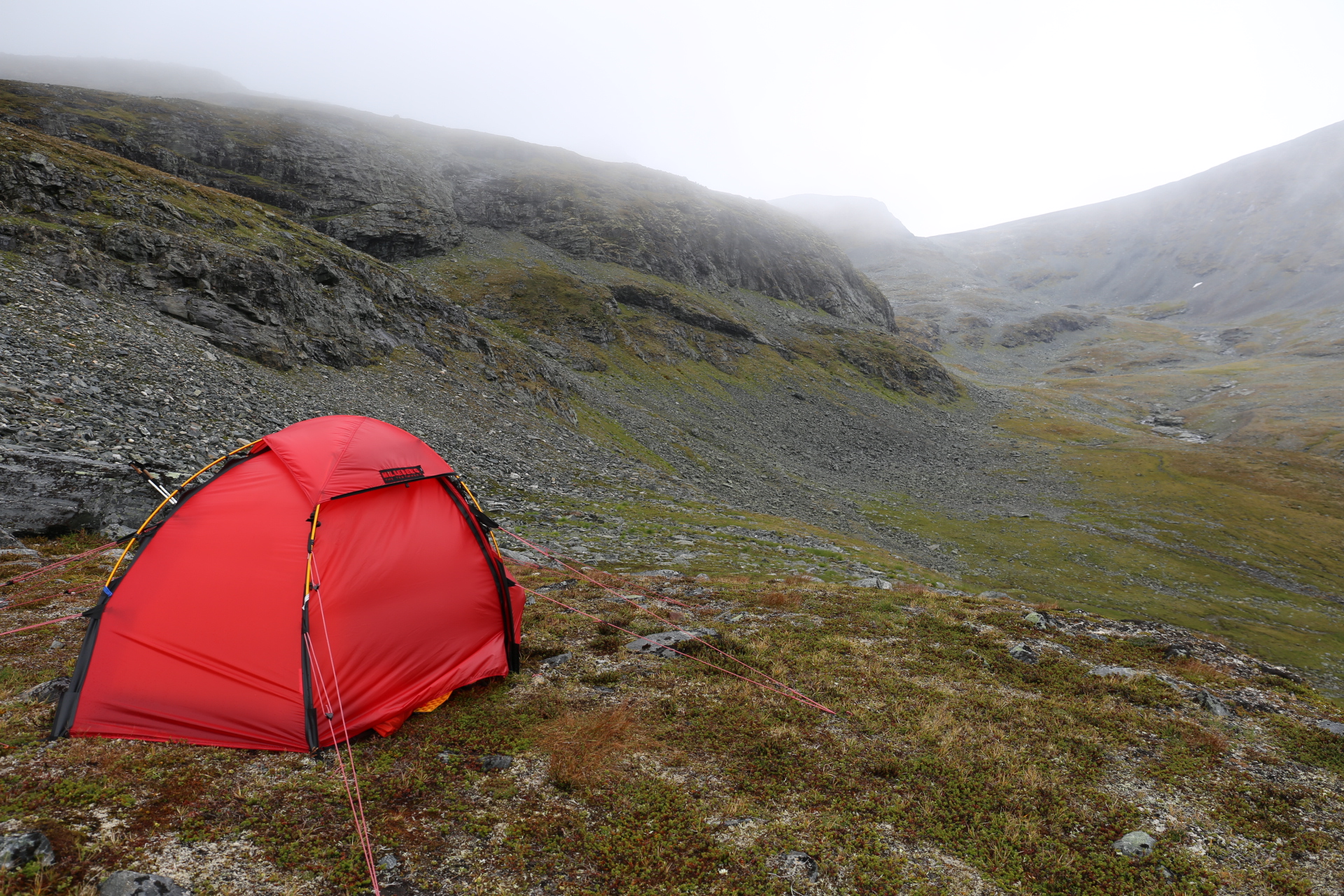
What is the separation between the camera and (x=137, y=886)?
158 inches

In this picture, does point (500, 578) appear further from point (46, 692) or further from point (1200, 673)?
point (1200, 673)

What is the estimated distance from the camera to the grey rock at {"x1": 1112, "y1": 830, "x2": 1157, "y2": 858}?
5.42 metres

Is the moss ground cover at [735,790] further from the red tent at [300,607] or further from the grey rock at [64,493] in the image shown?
the grey rock at [64,493]

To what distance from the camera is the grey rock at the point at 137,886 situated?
3.96 meters

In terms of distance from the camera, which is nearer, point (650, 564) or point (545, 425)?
point (650, 564)

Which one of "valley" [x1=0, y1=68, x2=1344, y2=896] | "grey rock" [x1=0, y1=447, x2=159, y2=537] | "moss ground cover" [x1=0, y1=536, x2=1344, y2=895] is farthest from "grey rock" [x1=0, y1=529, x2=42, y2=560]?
"moss ground cover" [x1=0, y1=536, x2=1344, y2=895]

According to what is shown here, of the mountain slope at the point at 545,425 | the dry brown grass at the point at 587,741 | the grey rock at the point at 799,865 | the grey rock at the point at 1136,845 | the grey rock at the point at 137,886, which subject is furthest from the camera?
the mountain slope at the point at 545,425

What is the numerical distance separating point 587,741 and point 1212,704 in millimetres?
9888

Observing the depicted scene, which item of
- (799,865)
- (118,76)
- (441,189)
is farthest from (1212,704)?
(118,76)

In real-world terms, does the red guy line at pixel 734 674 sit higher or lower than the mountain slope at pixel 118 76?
lower

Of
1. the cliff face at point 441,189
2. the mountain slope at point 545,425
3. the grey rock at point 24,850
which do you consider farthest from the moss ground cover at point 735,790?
the cliff face at point 441,189

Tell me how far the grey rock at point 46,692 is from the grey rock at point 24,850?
9.84 ft

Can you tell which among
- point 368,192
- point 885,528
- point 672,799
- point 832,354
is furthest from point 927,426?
point 368,192

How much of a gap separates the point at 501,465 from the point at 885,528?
2522 cm
